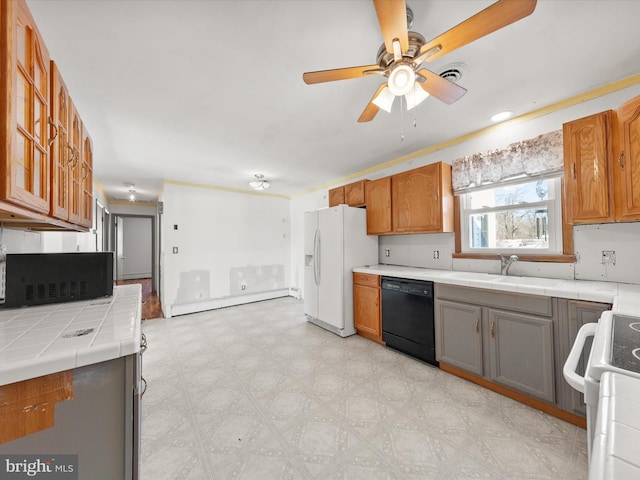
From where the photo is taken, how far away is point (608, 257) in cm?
192

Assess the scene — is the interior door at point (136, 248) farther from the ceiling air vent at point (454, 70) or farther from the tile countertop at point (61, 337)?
the ceiling air vent at point (454, 70)

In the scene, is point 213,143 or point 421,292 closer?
point 421,292

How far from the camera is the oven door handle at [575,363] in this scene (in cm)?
76

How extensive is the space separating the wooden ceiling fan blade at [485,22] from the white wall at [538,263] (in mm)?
1662

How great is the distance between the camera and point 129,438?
0.93m

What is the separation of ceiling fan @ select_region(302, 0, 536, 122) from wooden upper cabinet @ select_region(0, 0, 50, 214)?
1.10 m

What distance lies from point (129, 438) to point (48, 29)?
6.67 feet

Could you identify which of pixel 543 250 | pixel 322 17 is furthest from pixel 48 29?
pixel 543 250

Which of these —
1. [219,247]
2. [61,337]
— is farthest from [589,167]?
[219,247]

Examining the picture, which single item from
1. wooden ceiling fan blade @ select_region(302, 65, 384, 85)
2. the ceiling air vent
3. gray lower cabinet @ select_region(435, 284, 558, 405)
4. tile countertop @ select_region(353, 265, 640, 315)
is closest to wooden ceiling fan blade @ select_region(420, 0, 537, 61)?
wooden ceiling fan blade @ select_region(302, 65, 384, 85)

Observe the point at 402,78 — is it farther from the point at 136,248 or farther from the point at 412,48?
the point at 136,248

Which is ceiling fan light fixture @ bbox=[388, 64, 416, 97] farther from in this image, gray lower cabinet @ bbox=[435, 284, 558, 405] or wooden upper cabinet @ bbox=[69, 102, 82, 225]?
wooden upper cabinet @ bbox=[69, 102, 82, 225]

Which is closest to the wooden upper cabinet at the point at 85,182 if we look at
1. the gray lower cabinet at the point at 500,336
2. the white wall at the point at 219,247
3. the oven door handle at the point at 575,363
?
the white wall at the point at 219,247

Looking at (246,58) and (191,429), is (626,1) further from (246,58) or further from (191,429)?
(191,429)
